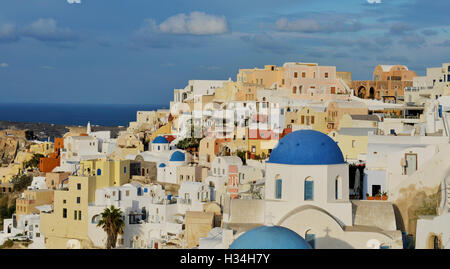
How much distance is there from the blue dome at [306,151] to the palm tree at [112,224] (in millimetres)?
12127

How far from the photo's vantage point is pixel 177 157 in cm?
4050

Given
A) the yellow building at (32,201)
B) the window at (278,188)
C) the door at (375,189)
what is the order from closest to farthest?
1. the window at (278,188)
2. the door at (375,189)
3. the yellow building at (32,201)

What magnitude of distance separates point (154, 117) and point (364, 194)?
3300 cm

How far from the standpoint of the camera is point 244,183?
36125mm

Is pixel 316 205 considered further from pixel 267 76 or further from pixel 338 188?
pixel 267 76

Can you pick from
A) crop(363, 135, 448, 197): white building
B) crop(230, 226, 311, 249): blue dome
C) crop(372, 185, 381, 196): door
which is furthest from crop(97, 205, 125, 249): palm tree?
crop(230, 226, 311, 249): blue dome

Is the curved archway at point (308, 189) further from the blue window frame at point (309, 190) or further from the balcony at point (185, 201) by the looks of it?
the balcony at point (185, 201)

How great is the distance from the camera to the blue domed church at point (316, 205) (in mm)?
21297

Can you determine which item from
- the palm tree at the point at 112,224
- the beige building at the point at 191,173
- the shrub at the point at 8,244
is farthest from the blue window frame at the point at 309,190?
the shrub at the point at 8,244

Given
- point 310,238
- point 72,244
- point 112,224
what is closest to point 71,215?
point 72,244

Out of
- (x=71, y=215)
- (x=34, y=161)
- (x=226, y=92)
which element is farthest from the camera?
(x=226, y=92)

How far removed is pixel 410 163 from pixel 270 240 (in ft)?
43.2

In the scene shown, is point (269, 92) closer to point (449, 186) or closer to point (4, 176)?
point (4, 176)
